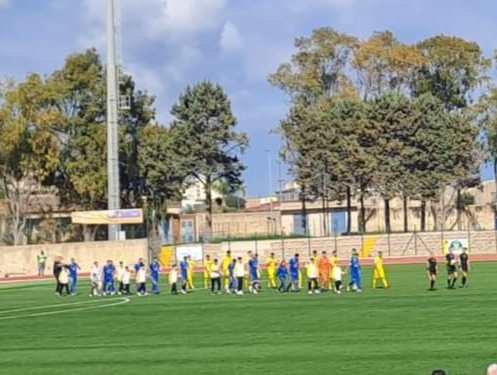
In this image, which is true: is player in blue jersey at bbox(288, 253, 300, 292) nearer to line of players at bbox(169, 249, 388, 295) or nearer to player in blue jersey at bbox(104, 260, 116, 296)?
line of players at bbox(169, 249, 388, 295)

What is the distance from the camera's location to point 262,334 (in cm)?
2391

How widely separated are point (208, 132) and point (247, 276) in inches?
1639

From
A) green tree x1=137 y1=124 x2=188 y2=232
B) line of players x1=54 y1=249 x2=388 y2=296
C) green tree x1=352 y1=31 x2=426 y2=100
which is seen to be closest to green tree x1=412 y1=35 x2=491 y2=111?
green tree x1=352 y1=31 x2=426 y2=100

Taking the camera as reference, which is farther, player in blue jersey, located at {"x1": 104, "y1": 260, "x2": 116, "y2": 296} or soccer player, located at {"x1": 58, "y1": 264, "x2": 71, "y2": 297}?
player in blue jersey, located at {"x1": 104, "y1": 260, "x2": 116, "y2": 296}

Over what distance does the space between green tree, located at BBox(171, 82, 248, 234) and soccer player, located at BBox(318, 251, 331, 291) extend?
4232cm

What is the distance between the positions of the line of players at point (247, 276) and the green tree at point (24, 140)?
26825 millimetres

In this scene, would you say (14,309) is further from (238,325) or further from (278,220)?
(278,220)

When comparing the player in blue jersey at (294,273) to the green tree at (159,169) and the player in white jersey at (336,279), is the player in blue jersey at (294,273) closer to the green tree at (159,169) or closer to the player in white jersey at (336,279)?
the player in white jersey at (336,279)

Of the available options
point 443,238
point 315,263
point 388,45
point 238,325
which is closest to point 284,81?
point 388,45

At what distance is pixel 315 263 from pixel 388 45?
46.9 m

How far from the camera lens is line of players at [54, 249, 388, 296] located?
3991cm

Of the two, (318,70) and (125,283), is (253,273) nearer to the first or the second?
(125,283)

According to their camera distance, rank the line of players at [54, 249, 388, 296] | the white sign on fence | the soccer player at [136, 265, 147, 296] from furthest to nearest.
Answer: the white sign on fence, the soccer player at [136, 265, 147, 296], the line of players at [54, 249, 388, 296]

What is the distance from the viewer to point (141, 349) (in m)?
22.0
